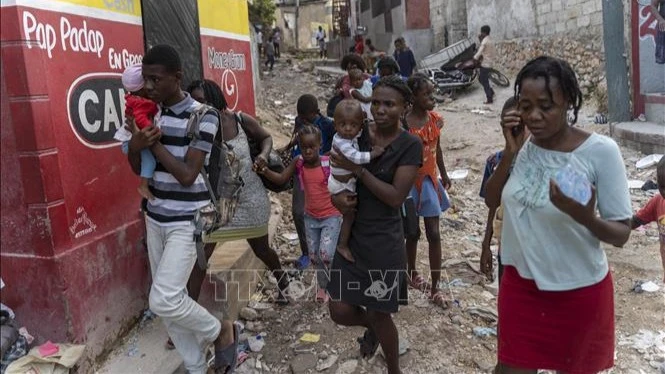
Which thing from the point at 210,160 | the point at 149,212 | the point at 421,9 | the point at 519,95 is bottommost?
the point at 149,212

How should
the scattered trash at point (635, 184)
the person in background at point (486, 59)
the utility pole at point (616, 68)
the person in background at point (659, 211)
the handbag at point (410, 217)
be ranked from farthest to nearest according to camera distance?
the person in background at point (486, 59) < the utility pole at point (616, 68) < the scattered trash at point (635, 184) < the handbag at point (410, 217) < the person in background at point (659, 211)

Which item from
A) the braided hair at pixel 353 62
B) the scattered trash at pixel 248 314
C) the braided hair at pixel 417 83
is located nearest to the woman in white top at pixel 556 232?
the braided hair at pixel 417 83

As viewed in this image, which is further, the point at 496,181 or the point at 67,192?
the point at 67,192

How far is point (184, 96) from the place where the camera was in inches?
112

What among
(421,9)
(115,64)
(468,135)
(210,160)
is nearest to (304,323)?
(210,160)

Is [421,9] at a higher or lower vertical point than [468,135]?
higher

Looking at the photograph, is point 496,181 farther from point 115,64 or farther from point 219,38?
point 219,38

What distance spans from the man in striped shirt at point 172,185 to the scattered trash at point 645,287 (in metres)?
3.16

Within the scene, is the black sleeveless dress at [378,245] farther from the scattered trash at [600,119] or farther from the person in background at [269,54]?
the person in background at [269,54]

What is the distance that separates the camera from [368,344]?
11.3 ft

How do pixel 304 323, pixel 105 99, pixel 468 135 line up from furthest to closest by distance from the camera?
pixel 468 135 → pixel 304 323 → pixel 105 99

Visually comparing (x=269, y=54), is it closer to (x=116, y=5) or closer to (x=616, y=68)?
(x=616, y=68)

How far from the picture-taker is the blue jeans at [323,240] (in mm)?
3785

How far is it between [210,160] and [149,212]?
0.40m
